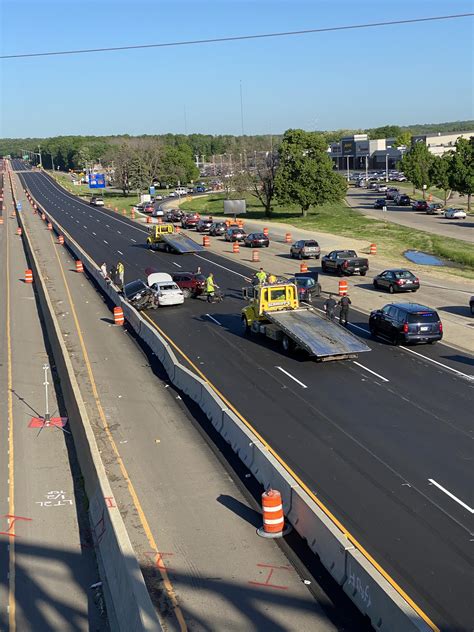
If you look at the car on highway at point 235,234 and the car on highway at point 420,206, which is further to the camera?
the car on highway at point 420,206

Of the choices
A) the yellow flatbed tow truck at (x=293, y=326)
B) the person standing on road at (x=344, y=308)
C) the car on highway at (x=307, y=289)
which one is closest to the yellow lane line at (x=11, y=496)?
the yellow flatbed tow truck at (x=293, y=326)

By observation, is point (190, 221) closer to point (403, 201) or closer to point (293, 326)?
point (403, 201)

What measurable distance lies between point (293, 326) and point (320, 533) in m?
14.7

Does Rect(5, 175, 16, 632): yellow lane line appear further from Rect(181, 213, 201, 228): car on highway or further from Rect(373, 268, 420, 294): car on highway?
Rect(181, 213, 201, 228): car on highway

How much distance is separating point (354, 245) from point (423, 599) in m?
52.0

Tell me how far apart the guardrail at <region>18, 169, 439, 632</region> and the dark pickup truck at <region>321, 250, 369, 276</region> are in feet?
80.5

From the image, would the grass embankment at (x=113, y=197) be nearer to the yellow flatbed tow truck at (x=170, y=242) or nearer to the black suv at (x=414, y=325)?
the yellow flatbed tow truck at (x=170, y=242)

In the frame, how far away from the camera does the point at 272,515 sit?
13.1 m

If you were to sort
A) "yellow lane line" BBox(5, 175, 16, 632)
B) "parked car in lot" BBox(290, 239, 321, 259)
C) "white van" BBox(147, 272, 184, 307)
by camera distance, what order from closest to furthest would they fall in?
"yellow lane line" BBox(5, 175, 16, 632), "white van" BBox(147, 272, 184, 307), "parked car in lot" BBox(290, 239, 321, 259)

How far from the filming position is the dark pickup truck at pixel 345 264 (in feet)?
145

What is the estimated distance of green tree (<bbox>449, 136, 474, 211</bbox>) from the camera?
80.2m

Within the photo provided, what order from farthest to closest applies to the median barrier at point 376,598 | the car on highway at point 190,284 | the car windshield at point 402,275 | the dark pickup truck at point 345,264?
the dark pickup truck at point 345,264 < the car on highway at point 190,284 < the car windshield at point 402,275 < the median barrier at point 376,598

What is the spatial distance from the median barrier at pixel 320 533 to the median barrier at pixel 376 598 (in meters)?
0.28

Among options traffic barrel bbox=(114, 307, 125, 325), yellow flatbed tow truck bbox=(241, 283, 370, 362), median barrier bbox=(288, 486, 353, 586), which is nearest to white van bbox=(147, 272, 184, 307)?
traffic barrel bbox=(114, 307, 125, 325)
